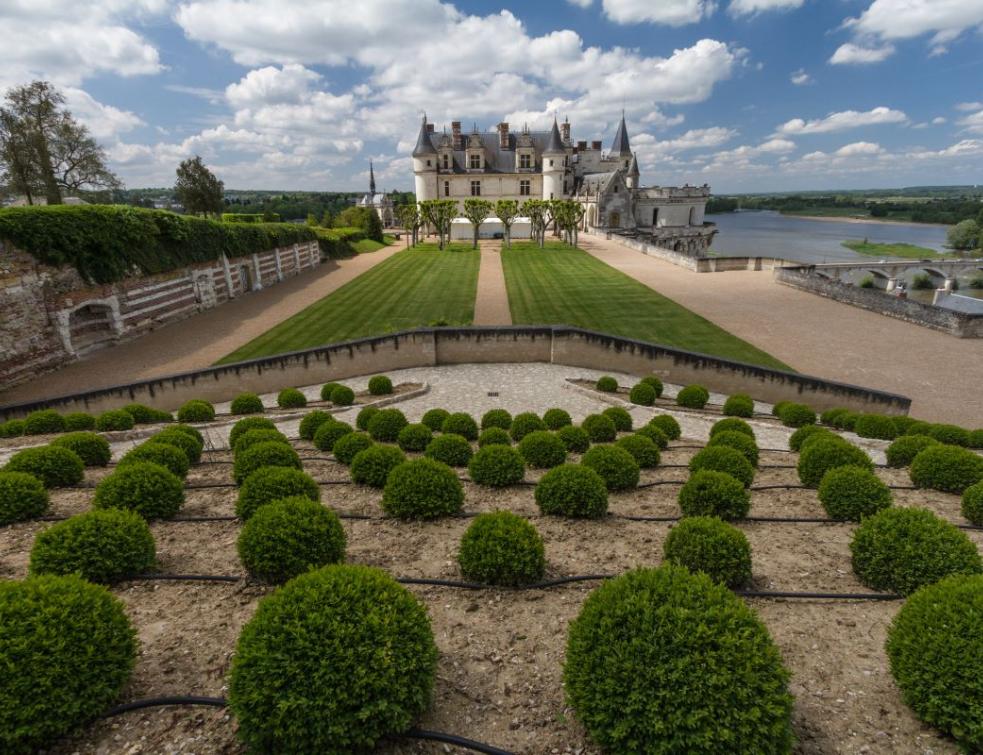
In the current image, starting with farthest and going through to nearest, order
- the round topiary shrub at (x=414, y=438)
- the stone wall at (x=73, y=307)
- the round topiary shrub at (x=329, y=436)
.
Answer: the stone wall at (x=73, y=307) → the round topiary shrub at (x=414, y=438) → the round topiary shrub at (x=329, y=436)

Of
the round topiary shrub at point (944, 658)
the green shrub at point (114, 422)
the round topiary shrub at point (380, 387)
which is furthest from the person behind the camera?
the round topiary shrub at point (380, 387)

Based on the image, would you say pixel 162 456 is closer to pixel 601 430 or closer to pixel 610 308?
pixel 601 430

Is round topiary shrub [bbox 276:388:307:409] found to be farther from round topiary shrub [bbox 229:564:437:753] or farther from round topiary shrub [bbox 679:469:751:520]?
round topiary shrub [bbox 229:564:437:753]

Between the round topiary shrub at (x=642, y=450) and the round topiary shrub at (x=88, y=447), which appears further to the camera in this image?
the round topiary shrub at (x=642, y=450)

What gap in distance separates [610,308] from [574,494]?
71.9 feet

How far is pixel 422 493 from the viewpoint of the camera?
20.7 feet

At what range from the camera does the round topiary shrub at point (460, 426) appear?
11.2 meters

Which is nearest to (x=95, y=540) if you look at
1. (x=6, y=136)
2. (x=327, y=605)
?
(x=327, y=605)

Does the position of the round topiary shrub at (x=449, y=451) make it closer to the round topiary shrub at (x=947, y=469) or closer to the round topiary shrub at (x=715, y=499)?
the round topiary shrub at (x=715, y=499)

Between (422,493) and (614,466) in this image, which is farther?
(614,466)

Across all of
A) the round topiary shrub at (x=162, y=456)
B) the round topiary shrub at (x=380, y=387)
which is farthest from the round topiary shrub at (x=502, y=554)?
the round topiary shrub at (x=380, y=387)

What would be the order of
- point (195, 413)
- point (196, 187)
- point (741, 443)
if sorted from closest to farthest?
point (741, 443), point (195, 413), point (196, 187)

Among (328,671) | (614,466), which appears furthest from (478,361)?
(328,671)

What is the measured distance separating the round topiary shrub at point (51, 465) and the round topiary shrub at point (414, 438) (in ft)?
16.9
